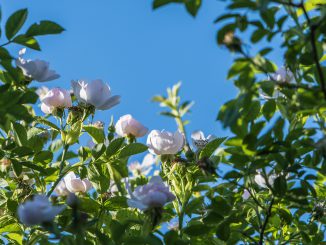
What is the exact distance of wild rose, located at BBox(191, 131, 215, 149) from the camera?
2.33 m

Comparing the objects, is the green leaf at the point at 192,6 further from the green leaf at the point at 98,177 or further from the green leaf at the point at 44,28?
the green leaf at the point at 98,177

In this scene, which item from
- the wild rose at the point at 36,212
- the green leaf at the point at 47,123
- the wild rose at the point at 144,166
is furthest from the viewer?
the wild rose at the point at 144,166

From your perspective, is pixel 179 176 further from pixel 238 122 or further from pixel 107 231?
pixel 238 122

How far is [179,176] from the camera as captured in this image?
2088 mm

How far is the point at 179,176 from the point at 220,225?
46 cm

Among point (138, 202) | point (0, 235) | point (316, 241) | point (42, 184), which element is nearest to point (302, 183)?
point (316, 241)

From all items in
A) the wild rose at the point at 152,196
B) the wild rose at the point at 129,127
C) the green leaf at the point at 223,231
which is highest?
the wild rose at the point at 129,127

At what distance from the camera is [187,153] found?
170cm

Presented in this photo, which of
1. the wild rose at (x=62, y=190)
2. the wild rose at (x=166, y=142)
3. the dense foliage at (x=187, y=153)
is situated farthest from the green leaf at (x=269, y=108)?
the wild rose at (x=62, y=190)

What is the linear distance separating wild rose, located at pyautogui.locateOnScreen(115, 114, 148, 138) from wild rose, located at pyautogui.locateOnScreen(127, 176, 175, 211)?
26.2 inches

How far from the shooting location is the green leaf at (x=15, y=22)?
177 centimetres

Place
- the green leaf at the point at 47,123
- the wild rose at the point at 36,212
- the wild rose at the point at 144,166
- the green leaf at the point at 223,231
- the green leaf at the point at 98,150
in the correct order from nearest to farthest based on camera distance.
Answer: the wild rose at the point at 36,212 → the green leaf at the point at 223,231 → the green leaf at the point at 98,150 → the green leaf at the point at 47,123 → the wild rose at the point at 144,166

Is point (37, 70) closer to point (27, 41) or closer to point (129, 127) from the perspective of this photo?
point (27, 41)

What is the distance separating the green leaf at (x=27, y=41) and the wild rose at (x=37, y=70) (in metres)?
0.09
